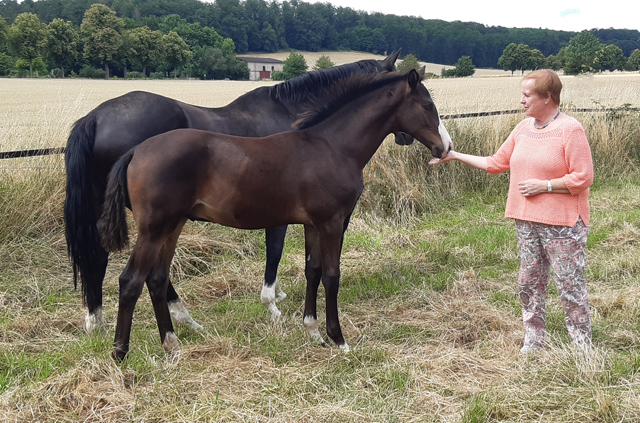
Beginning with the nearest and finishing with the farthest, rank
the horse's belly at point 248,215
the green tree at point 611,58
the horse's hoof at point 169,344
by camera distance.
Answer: the horse's belly at point 248,215, the horse's hoof at point 169,344, the green tree at point 611,58

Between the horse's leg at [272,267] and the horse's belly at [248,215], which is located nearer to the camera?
the horse's belly at [248,215]

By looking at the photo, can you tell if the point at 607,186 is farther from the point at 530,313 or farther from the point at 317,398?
the point at 317,398

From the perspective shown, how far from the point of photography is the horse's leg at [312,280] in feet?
12.0

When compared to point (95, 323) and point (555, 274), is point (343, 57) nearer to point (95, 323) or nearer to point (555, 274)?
point (95, 323)

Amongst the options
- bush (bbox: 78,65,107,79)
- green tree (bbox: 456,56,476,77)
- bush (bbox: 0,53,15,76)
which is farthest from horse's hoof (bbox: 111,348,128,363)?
bush (bbox: 0,53,15,76)

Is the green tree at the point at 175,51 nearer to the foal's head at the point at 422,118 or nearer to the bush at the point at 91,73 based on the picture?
the bush at the point at 91,73

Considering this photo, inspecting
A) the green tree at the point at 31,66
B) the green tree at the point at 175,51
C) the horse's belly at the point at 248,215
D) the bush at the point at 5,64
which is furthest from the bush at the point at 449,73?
the bush at the point at 5,64

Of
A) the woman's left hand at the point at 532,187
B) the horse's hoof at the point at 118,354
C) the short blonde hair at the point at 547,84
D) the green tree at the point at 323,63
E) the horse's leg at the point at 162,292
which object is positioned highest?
the green tree at the point at 323,63

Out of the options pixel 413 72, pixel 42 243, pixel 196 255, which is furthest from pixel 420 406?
pixel 42 243

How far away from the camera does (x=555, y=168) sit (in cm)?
303

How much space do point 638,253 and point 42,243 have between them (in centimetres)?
627

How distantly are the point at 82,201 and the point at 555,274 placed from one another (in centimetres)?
330

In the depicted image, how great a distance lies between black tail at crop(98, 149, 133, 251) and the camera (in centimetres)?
307

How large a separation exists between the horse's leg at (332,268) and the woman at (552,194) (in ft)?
3.74
